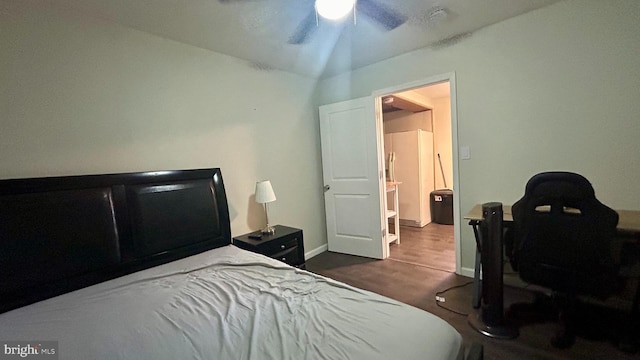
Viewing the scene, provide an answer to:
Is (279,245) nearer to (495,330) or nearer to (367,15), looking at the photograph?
(495,330)

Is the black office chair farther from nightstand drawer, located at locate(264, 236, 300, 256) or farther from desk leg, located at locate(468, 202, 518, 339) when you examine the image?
nightstand drawer, located at locate(264, 236, 300, 256)

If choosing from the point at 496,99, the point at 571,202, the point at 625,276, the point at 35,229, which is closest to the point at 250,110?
the point at 35,229

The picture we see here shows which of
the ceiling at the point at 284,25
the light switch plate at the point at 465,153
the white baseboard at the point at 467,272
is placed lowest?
the white baseboard at the point at 467,272

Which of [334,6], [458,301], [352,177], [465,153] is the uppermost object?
[334,6]

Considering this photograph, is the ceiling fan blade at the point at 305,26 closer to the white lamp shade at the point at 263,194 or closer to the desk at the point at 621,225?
the white lamp shade at the point at 263,194

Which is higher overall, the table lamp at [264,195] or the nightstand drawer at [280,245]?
the table lamp at [264,195]

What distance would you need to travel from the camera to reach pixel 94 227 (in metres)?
1.78

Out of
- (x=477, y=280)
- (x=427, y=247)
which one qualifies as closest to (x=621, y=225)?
(x=477, y=280)

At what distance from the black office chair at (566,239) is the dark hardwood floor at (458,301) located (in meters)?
0.11

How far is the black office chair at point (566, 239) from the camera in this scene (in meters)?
1.56

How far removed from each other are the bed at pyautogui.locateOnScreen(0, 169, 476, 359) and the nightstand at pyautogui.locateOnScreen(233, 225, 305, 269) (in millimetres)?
242

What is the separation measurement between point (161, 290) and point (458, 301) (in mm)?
2284

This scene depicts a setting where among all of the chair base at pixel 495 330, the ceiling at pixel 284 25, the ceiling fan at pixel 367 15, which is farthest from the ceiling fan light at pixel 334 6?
the chair base at pixel 495 330

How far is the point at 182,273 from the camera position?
1808mm
